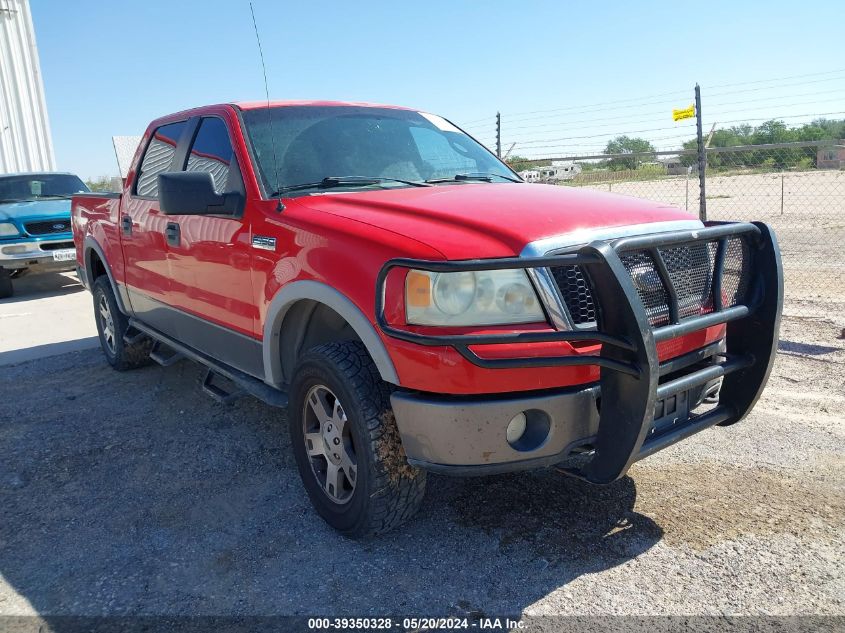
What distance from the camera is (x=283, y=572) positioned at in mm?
2832

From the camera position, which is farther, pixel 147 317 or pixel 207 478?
pixel 147 317

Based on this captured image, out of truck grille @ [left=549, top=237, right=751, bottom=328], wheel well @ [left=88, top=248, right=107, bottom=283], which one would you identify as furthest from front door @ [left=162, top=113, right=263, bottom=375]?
wheel well @ [left=88, top=248, right=107, bottom=283]

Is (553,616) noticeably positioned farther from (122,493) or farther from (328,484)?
(122,493)

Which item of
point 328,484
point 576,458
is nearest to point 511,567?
point 576,458

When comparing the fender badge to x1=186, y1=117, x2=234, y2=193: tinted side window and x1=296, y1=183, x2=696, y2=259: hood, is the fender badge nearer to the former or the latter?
x1=296, y1=183, x2=696, y2=259: hood

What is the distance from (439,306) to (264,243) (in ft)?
3.79

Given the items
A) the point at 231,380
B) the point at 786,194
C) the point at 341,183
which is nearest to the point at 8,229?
the point at 231,380

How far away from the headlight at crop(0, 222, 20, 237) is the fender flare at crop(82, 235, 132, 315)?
514 cm

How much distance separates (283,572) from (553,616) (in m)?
1.08

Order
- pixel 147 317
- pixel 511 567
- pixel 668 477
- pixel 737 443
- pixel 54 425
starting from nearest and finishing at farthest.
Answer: pixel 511 567 → pixel 668 477 → pixel 737 443 → pixel 54 425 → pixel 147 317

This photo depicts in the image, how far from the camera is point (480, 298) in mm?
2508

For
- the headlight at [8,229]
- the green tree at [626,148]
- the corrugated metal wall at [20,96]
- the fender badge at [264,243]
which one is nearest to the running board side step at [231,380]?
the fender badge at [264,243]

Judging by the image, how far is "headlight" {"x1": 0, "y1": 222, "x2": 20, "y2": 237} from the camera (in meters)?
10.1

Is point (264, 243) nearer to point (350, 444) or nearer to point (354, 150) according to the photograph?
point (354, 150)
